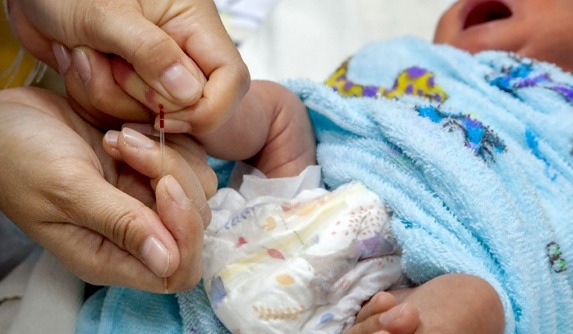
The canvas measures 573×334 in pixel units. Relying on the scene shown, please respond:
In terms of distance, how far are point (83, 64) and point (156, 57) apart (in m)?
0.12

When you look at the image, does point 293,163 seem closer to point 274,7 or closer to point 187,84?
point 187,84

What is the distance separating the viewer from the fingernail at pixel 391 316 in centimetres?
69

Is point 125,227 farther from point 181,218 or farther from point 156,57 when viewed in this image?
point 156,57

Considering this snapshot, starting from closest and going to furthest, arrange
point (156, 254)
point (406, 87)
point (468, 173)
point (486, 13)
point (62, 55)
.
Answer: point (156, 254)
point (62, 55)
point (468, 173)
point (406, 87)
point (486, 13)

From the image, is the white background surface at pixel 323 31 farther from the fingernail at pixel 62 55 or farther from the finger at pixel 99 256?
the finger at pixel 99 256

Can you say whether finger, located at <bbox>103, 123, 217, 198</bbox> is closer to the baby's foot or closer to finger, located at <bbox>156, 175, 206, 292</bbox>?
finger, located at <bbox>156, 175, 206, 292</bbox>

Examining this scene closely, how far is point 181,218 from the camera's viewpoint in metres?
0.68

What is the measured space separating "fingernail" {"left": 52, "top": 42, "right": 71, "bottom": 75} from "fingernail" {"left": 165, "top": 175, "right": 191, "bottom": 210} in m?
0.22

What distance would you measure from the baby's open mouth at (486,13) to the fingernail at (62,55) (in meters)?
0.83

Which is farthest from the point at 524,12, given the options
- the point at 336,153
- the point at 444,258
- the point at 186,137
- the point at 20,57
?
the point at 20,57

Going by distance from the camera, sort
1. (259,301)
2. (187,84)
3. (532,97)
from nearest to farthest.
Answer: (187,84) → (259,301) → (532,97)

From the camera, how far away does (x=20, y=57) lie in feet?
3.36

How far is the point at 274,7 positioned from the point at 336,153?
0.84 m

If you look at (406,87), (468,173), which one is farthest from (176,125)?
(406,87)
